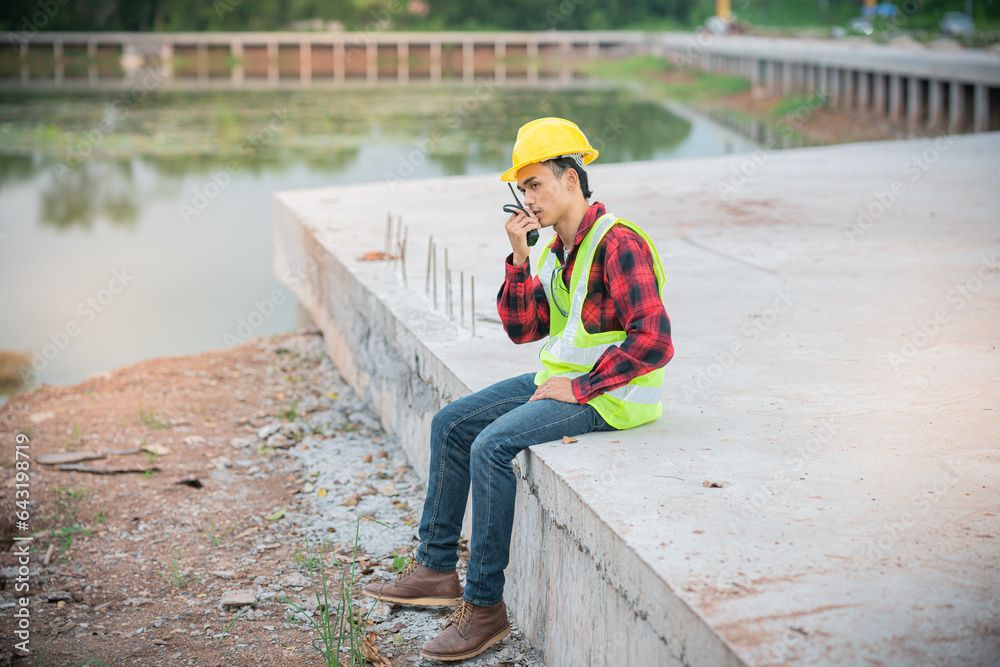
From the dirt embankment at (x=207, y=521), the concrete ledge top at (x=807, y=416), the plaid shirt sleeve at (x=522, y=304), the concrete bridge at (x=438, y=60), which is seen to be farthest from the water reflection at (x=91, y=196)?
the concrete bridge at (x=438, y=60)

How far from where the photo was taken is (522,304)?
3.49 metres

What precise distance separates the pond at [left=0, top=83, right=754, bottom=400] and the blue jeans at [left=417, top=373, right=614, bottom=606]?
6.55m

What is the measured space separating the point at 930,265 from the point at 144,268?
30.8ft

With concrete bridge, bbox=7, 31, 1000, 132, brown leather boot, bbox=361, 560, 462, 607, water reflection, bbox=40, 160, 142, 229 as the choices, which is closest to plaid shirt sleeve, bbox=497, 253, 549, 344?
brown leather boot, bbox=361, 560, 462, 607

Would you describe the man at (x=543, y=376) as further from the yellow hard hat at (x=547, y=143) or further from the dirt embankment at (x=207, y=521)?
the dirt embankment at (x=207, y=521)

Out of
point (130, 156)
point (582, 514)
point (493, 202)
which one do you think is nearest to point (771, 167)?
point (493, 202)

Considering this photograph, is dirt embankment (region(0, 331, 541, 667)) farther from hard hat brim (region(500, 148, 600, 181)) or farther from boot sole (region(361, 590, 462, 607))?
hard hat brim (region(500, 148, 600, 181))

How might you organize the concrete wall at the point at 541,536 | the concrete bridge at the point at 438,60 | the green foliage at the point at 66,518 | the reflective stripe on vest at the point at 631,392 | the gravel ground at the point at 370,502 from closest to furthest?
the concrete wall at the point at 541,536
the reflective stripe on vest at the point at 631,392
the gravel ground at the point at 370,502
the green foliage at the point at 66,518
the concrete bridge at the point at 438,60

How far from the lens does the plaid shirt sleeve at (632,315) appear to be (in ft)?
10.2

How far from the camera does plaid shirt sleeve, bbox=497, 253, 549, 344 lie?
3455 millimetres

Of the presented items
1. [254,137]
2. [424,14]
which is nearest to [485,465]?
[254,137]

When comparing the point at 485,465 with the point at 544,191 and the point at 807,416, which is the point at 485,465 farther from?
the point at 807,416

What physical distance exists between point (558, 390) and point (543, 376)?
7.3 inches

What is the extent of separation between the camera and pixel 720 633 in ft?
7.48
